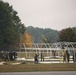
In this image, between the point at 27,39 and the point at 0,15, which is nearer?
the point at 0,15

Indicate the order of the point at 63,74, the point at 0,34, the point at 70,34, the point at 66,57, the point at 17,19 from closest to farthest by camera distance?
the point at 63,74 → the point at 66,57 → the point at 0,34 → the point at 17,19 → the point at 70,34

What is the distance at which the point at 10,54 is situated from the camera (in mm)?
49219

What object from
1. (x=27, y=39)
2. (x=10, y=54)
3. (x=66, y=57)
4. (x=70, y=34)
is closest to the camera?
(x=66, y=57)

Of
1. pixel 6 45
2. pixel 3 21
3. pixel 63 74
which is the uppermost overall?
pixel 3 21

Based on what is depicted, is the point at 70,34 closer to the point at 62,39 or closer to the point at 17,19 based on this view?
the point at 62,39

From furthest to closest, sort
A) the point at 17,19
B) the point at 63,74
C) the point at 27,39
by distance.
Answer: the point at 27,39
the point at 17,19
the point at 63,74

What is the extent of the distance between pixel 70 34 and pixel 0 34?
35.1 meters

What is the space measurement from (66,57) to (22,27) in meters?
50.5

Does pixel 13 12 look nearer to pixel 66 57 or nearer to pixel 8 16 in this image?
pixel 8 16

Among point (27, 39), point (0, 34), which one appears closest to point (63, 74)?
point (0, 34)

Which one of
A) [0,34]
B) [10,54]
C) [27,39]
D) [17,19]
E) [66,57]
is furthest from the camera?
[27,39]

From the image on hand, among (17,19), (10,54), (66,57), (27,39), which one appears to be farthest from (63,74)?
(27,39)

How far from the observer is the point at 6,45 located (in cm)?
7019

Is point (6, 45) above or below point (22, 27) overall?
below
